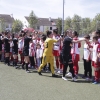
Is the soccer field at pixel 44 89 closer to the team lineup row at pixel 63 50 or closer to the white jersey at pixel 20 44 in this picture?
the team lineup row at pixel 63 50

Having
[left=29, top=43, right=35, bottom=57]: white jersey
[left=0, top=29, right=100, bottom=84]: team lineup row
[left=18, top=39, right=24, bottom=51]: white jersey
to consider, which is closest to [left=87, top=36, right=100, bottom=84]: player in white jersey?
[left=0, top=29, right=100, bottom=84]: team lineup row

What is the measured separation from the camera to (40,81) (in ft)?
27.9

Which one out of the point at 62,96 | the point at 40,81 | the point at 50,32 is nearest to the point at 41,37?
the point at 50,32

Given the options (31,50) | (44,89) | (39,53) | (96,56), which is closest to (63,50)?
(96,56)

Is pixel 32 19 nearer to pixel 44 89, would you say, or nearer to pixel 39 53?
pixel 39 53

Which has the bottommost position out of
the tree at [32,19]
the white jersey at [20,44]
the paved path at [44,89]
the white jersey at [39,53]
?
the paved path at [44,89]

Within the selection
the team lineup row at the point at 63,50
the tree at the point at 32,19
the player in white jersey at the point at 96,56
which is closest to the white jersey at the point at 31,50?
the team lineup row at the point at 63,50

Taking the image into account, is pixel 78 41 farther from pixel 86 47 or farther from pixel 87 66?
pixel 87 66

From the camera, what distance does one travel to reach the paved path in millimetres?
6473

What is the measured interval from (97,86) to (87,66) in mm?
1380

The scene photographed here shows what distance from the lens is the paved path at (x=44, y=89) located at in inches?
255

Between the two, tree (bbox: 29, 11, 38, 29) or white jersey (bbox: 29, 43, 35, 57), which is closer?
white jersey (bbox: 29, 43, 35, 57)

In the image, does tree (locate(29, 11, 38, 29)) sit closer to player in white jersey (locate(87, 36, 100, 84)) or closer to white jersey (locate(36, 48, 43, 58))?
white jersey (locate(36, 48, 43, 58))

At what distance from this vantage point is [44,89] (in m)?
7.30
